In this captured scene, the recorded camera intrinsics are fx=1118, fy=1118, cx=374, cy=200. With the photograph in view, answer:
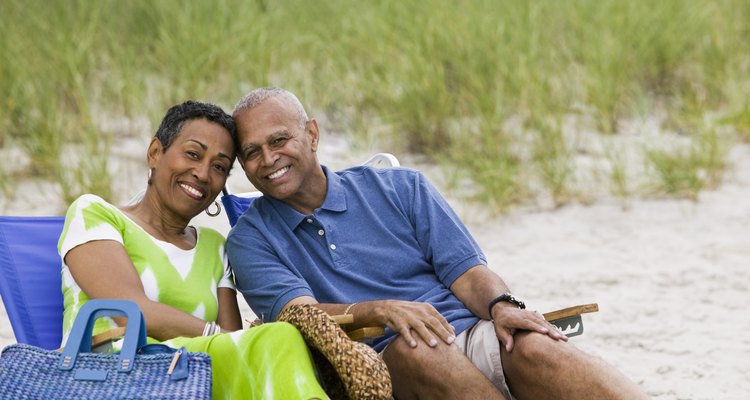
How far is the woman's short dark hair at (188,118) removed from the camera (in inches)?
135

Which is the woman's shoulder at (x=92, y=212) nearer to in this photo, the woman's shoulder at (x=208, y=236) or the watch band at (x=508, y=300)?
the woman's shoulder at (x=208, y=236)

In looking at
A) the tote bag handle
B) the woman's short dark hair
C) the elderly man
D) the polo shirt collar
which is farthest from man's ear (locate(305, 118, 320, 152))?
the tote bag handle

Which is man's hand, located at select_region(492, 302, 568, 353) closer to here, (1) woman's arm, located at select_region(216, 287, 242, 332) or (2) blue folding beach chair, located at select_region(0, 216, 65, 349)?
(1) woman's arm, located at select_region(216, 287, 242, 332)

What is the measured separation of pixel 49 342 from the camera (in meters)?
3.51

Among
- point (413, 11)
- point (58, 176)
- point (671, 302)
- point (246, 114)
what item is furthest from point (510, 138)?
point (246, 114)

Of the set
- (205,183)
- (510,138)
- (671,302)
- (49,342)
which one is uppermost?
(205,183)

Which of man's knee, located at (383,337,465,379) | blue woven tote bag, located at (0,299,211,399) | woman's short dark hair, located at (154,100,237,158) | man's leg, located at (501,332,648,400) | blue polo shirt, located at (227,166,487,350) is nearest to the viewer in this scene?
blue woven tote bag, located at (0,299,211,399)

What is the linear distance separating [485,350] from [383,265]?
45 cm

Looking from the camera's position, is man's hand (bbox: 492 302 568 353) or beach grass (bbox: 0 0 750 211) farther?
beach grass (bbox: 0 0 750 211)

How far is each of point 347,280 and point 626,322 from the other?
8.51 feet

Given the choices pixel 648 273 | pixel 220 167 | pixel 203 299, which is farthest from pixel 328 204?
pixel 648 273

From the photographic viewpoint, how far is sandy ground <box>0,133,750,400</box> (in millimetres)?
4934

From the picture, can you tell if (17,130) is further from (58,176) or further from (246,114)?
(246,114)

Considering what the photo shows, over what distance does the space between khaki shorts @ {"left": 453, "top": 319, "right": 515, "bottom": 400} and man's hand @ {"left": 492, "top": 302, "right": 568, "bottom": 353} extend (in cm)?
5
